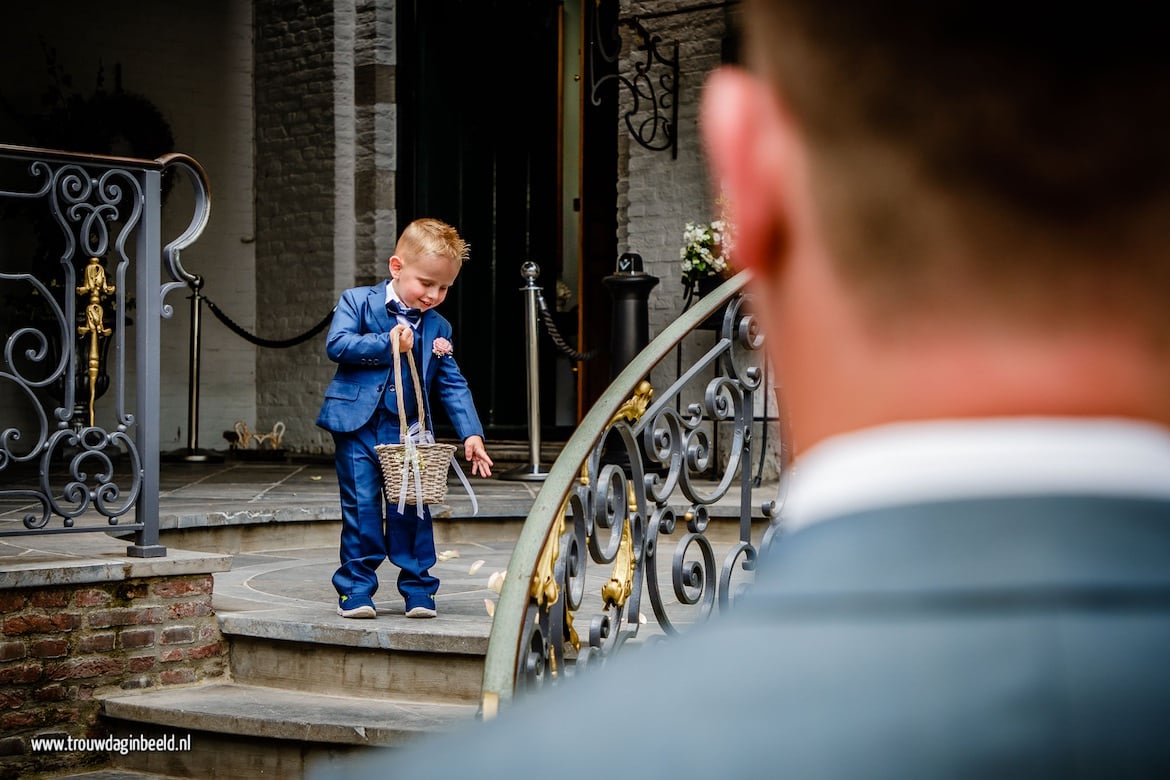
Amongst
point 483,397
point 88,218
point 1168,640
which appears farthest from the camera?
point 483,397

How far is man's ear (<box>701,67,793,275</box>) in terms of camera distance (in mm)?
496

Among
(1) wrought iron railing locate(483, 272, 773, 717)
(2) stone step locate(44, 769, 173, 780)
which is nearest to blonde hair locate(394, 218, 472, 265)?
(1) wrought iron railing locate(483, 272, 773, 717)

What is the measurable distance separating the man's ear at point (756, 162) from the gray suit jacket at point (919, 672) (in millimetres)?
116

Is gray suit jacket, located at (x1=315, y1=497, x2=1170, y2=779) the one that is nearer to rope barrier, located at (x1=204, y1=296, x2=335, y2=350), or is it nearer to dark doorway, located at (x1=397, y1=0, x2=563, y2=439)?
dark doorway, located at (x1=397, y1=0, x2=563, y2=439)

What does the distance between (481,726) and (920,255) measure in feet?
0.76

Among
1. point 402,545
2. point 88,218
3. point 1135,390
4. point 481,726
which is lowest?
point 402,545

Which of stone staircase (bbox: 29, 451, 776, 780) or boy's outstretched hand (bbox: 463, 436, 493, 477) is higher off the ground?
boy's outstretched hand (bbox: 463, 436, 493, 477)

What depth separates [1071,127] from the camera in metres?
0.44

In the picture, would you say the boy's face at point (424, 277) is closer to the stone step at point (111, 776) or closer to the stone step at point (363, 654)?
the stone step at point (363, 654)

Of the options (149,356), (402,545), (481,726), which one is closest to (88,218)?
(149,356)

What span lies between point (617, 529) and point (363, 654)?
1094 mm

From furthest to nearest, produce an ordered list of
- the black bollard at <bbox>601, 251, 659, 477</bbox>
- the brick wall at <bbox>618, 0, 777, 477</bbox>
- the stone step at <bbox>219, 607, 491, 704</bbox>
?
the brick wall at <bbox>618, 0, 777, 477</bbox> < the black bollard at <bbox>601, 251, 659, 477</bbox> < the stone step at <bbox>219, 607, 491, 704</bbox>

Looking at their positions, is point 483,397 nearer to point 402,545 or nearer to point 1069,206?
point 402,545

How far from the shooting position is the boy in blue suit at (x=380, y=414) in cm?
381
